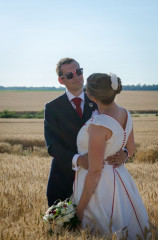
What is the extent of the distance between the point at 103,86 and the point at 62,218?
1305 millimetres

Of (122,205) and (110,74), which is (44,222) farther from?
(110,74)

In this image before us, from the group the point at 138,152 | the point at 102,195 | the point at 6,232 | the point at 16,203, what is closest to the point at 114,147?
the point at 102,195

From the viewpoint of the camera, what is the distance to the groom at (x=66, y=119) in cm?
430

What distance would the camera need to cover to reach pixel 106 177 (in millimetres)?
3506

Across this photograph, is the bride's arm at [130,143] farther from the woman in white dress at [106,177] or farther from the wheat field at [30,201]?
the wheat field at [30,201]

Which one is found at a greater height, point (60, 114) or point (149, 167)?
point (60, 114)

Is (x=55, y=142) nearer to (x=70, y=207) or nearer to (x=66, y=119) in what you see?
(x=66, y=119)

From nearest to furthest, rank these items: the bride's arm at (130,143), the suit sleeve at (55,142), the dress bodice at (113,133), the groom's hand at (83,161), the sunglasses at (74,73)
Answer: the dress bodice at (113,133)
the groom's hand at (83,161)
the bride's arm at (130,143)
the suit sleeve at (55,142)
the sunglasses at (74,73)

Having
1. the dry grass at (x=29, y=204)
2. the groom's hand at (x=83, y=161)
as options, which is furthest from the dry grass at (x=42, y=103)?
the groom's hand at (x=83, y=161)

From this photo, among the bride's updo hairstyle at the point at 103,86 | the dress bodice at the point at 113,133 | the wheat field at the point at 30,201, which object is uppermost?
the bride's updo hairstyle at the point at 103,86

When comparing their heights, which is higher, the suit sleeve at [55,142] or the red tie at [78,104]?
the red tie at [78,104]

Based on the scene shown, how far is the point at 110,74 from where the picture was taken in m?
3.41

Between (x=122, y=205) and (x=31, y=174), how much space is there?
4.43 metres

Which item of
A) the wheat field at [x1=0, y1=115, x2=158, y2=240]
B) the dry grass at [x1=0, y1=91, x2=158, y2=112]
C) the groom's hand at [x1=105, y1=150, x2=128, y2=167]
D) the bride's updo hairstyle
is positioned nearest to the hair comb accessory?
the bride's updo hairstyle
